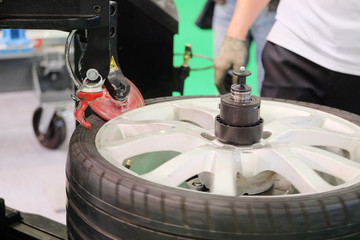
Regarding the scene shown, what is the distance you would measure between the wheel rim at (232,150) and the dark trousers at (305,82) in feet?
1.03

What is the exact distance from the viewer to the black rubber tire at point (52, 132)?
2898 millimetres

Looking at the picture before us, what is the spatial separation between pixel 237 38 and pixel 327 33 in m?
0.36

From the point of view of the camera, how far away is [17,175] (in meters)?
2.73

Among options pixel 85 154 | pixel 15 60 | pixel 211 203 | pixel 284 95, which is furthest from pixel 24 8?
pixel 15 60

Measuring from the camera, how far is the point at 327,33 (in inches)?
54.2

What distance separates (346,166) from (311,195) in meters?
0.17

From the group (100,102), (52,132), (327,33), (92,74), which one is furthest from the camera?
(52,132)

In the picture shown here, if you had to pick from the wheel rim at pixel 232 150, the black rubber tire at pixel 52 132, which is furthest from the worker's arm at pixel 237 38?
the black rubber tire at pixel 52 132

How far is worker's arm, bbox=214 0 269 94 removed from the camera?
162 cm

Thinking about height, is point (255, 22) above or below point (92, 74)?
below

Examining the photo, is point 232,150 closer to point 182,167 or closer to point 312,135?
point 182,167

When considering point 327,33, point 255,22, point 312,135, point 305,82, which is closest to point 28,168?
point 255,22

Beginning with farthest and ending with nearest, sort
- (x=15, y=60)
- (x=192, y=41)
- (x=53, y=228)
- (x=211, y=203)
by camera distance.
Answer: (x=192, y=41) < (x=15, y=60) < (x=53, y=228) < (x=211, y=203)

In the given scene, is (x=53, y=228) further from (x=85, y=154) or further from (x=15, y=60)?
(x=15, y=60)
